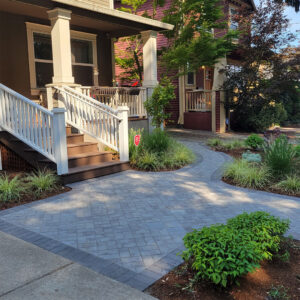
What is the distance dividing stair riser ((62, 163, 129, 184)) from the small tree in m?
8.36

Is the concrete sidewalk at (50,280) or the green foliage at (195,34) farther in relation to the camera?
the green foliage at (195,34)

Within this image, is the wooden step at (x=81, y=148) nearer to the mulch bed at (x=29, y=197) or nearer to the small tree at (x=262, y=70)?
the mulch bed at (x=29, y=197)

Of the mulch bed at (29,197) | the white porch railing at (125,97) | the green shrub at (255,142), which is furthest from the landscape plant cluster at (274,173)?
the white porch railing at (125,97)

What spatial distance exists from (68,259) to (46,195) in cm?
249

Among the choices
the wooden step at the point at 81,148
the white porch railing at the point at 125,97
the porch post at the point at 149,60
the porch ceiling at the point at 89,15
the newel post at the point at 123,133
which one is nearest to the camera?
the wooden step at the point at 81,148

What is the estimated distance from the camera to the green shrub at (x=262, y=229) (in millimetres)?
2941

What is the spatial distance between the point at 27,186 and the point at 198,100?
11228 mm

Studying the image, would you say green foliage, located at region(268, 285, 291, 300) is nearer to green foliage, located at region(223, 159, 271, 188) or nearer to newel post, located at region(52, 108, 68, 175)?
green foliage, located at region(223, 159, 271, 188)

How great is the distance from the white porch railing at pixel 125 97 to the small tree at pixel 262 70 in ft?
17.1

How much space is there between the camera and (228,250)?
8.49 feet

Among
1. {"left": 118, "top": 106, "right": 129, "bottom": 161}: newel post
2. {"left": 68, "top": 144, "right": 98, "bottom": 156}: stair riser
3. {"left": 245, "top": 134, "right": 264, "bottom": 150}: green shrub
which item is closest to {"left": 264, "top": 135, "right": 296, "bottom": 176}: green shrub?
{"left": 245, "top": 134, "right": 264, "bottom": 150}: green shrub

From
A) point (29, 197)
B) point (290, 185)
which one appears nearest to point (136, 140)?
point (29, 197)

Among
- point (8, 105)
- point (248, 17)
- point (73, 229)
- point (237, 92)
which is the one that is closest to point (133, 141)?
point (8, 105)

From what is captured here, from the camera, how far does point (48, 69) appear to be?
1017cm
